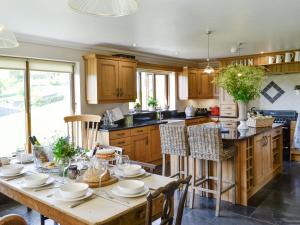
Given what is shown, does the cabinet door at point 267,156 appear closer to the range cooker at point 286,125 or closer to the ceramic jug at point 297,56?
the range cooker at point 286,125

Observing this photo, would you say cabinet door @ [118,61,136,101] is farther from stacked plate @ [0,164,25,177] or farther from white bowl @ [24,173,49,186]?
white bowl @ [24,173,49,186]

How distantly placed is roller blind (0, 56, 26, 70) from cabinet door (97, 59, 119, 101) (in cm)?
119

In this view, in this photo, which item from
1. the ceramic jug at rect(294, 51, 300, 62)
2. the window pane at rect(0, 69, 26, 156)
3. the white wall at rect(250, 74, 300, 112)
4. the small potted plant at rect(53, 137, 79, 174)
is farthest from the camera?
the white wall at rect(250, 74, 300, 112)

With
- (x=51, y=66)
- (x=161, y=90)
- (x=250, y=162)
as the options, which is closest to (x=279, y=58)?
(x=161, y=90)

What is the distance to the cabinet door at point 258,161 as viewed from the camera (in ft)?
12.8

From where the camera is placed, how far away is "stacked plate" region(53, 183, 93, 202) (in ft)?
5.51

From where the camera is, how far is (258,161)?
4.01 metres

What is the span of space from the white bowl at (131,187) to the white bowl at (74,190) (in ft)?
0.78

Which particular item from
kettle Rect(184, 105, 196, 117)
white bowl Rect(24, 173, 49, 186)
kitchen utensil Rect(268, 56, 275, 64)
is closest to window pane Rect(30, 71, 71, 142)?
white bowl Rect(24, 173, 49, 186)

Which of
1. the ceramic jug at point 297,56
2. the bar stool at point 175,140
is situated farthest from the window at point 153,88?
the ceramic jug at point 297,56

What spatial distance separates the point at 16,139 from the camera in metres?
4.20

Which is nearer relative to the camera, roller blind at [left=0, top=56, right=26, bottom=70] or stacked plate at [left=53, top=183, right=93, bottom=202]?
stacked plate at [left=53, top=183, right=93, bottom=202]

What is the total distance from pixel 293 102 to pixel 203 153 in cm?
400

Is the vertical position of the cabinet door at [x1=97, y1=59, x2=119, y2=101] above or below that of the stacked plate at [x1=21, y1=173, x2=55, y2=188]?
above
